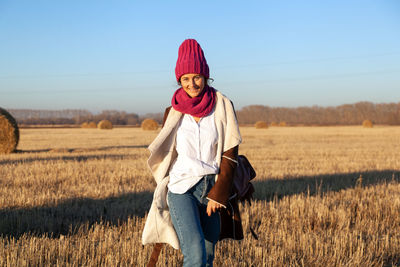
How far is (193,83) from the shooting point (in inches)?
118

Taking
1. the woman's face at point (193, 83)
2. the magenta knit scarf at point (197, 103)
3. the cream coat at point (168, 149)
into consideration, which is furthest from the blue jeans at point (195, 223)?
the woman's face at point (193, 83)

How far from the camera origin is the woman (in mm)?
2865

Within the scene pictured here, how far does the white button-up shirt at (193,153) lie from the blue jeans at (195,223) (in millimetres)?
58

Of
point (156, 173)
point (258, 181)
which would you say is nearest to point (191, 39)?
point (156, 173)

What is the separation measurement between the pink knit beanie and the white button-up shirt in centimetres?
34

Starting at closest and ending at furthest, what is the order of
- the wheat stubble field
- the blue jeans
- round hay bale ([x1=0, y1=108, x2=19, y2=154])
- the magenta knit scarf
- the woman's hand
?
the blue jeans < the woman's hand < the magenta knit scarf < the wheat stubble field < round hay bale ([x1=0, y1=108, x2=19, y2=154])

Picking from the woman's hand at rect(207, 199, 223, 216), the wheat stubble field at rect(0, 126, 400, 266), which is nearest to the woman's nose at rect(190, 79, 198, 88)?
the woman's hand at rect(207, 199, 223, 216)

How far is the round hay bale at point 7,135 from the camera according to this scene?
1753cm

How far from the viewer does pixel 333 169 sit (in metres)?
11.5

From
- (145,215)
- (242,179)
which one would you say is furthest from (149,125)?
(242,179)

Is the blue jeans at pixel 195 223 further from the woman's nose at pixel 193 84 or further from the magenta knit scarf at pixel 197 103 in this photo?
the woman's nose at pixel 193 84

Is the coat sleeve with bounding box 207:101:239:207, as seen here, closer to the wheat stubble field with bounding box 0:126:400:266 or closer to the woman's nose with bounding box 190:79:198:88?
the woman's nose with bounding box 190:79:198:88

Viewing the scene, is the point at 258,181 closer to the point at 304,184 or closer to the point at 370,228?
the point at 304,184

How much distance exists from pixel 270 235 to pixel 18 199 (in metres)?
4.23
